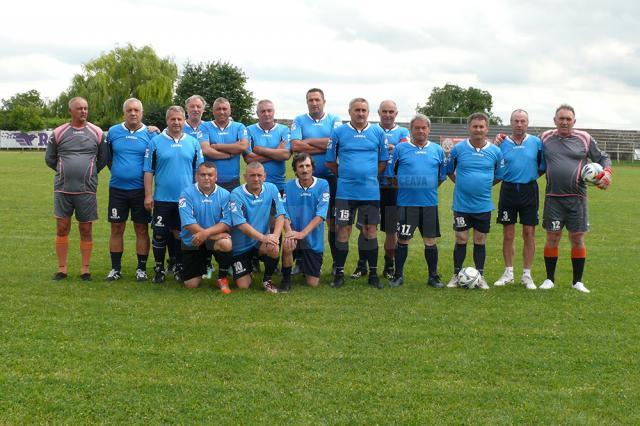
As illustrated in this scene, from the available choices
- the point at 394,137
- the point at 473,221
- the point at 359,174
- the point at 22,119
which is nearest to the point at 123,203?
the point at 359,174

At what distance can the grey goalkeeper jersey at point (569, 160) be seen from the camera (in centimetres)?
699

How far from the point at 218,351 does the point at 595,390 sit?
8.86 feet

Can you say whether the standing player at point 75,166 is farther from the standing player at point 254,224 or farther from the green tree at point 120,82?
the green tree at point 120,82

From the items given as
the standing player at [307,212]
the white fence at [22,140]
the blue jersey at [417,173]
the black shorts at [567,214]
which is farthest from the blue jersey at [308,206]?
the white fence at [22,140]

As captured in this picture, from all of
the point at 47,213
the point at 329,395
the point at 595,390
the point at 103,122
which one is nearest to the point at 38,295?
the point at 329,395

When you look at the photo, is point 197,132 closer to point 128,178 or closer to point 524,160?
point 128,178

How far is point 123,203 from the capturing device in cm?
723

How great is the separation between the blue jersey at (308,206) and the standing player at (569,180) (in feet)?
8.51

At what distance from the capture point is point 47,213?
13.0 metres

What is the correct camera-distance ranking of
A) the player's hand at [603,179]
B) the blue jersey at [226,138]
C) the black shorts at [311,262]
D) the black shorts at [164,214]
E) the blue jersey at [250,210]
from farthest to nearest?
the blue jersey at [226,138] < the black shorts at [311,262] < the black shorts at [164,214] < the blue jersey at [250,210] < the player's hand at [603,179]

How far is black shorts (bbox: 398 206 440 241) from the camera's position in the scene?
714cm

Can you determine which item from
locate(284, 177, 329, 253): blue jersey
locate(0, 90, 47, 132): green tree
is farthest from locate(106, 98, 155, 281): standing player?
locate(0, 90, 47, 132): green tree

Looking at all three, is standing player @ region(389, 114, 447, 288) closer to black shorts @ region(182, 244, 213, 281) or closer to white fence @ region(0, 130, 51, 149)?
black shorts @ region(182, 244, 213, 281)

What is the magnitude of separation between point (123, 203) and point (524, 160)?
4697 millimetres
